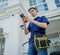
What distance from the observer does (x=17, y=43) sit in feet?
12.9

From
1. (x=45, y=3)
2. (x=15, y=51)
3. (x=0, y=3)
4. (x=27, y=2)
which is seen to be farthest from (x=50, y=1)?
(x=15, y=51)

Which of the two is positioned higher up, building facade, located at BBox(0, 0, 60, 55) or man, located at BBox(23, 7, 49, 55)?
building facade, located at BBox(0, 0, 60, 55)

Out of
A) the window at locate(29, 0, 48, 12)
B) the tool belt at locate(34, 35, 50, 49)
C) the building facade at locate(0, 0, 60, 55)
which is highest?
the window at locate(29, 0, 48, 12)

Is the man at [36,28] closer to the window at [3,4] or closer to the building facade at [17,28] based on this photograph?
the building facade at [17,28]

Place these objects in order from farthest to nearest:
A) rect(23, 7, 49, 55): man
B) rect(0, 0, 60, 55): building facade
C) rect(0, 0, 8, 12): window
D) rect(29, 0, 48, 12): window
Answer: rect(0, 0, 8, 12): window
rect(29, 0, 48, 12): window
rect(0, 0, 60, 55): building facade
rect(23, 7, 49, 55): man

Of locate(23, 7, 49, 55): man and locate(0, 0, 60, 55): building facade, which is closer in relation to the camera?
locate(23, 7, 49, 55): man

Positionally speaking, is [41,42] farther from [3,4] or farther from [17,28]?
[3,4]

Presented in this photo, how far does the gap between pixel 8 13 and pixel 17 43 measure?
1.14 metres

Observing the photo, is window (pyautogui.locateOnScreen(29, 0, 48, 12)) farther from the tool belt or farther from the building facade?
the tool belt

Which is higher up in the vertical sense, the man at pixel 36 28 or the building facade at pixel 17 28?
the building facade at pixel 17 28

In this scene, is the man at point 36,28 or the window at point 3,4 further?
the window at point 3,4

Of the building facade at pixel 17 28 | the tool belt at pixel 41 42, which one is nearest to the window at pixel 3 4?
the building facade at pixel 17 28

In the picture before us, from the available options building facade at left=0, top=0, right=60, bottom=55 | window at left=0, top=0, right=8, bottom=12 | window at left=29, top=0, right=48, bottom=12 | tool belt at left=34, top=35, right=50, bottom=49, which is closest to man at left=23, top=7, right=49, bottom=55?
tool belt at left=34, top=35, right=50, bottom=49

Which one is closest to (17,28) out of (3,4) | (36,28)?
(3,4)
